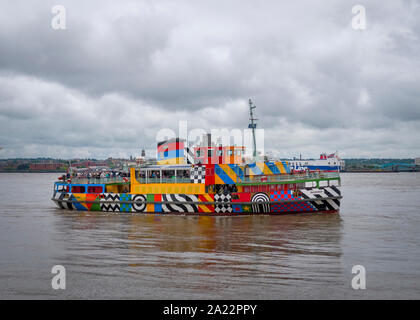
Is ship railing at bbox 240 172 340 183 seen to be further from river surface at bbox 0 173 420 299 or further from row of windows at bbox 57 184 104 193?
row of windows at bbox 57 184 104 193

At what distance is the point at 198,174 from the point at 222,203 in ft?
8.62

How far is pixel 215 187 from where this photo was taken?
25.3 m

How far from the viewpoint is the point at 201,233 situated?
762 inches

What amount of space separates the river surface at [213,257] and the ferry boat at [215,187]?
1.20 meters

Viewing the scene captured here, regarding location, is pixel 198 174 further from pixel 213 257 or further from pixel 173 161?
pixel 213 257

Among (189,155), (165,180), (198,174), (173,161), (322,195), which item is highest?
(189,155)

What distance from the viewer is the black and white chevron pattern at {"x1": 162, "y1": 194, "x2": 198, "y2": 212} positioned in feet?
83.3

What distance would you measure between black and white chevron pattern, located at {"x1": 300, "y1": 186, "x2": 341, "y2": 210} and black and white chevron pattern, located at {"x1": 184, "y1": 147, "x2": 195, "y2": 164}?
Result: 8.32 meters

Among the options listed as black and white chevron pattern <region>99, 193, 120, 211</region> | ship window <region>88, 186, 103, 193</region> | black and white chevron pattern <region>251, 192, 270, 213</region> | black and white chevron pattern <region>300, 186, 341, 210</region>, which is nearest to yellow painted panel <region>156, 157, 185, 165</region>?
black and white chevron pattern <region>99, 193, 120, 211</region>
